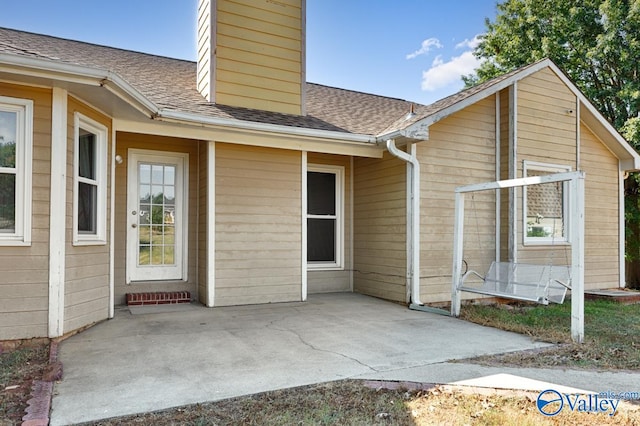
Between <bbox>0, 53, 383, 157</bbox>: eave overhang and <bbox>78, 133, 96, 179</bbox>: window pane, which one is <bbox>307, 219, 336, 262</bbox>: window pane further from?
<bbox>78, 133, 96, 179</bbox>: window pane

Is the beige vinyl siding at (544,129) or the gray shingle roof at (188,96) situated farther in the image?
the beige vinyl siding at (544,129)

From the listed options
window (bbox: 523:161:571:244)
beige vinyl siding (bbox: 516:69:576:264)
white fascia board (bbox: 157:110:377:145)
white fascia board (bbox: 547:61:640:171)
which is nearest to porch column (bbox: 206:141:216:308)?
white fascia board (bbox: 157:110:377:145)

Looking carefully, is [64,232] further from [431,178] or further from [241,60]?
[431,178]

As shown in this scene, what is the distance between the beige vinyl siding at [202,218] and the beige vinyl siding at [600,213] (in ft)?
23.0

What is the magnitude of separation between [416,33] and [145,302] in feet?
42.3

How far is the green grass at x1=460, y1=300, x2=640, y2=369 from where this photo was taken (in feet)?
13.0

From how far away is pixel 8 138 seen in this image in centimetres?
421

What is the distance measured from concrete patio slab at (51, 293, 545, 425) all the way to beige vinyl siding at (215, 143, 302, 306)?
1.52 ft

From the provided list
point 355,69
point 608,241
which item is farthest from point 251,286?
point 355,69

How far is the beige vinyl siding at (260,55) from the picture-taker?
6.76m

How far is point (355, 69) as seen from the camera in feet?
48.2

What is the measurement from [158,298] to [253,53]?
4.11m

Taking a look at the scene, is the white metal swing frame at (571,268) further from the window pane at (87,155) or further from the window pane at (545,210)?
the window pane at (87,155)

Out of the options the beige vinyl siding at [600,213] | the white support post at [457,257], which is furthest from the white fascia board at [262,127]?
the beige vinyl siding at [600,213]
